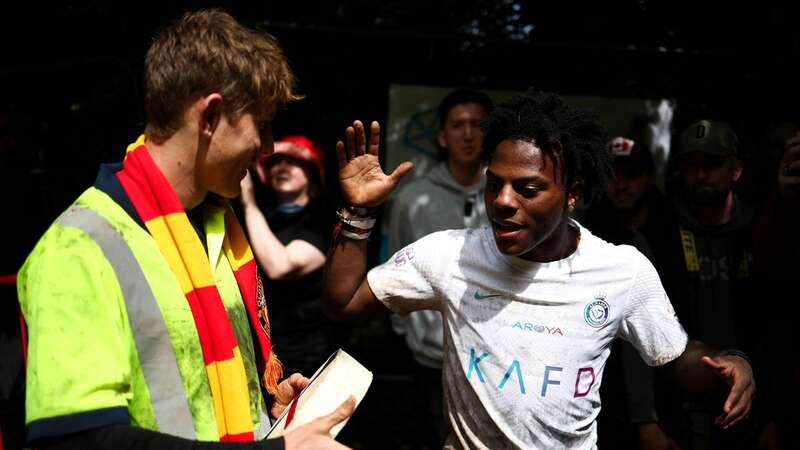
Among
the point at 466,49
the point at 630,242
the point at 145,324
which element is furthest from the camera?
the point at 466,49

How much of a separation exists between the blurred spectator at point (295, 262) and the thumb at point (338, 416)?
5.92ft

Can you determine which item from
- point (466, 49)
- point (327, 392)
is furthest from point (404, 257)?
point (466, 49)

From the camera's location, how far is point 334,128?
201 inches

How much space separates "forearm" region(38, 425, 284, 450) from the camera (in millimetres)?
1436

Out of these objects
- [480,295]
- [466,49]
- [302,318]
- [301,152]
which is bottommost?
[302,318]

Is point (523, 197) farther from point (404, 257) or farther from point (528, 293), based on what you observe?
point (404, 257)

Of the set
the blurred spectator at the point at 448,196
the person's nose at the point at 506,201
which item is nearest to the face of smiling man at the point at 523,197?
the person's nose at the point at 506,201

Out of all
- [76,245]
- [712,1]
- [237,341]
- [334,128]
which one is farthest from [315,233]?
[712,1]

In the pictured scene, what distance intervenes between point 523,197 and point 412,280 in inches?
17.2

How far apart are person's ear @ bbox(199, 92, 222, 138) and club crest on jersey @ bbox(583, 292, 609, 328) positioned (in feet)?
4.12

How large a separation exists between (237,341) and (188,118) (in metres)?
0.55

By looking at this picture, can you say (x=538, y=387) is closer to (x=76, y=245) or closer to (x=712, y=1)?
(x=76, y=245)

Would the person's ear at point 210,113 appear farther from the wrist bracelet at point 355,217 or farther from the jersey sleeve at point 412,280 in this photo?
the jersey sleeve at point 412,280

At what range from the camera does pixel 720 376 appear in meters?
2.37
